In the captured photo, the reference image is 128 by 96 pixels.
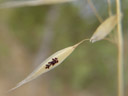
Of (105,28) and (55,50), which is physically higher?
(55,50)

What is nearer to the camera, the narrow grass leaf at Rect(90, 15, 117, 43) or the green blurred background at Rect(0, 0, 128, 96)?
the narrow grass leaf at Rect(90, 15, 117, 43)

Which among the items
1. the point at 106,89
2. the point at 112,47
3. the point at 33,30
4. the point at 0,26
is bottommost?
the point at 106,89

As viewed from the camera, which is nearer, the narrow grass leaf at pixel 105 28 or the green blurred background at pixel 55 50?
the narrow grass leaf at pixel 105 28

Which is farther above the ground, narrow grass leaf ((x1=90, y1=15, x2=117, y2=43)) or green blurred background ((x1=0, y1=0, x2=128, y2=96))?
green blurred background ((x1=0, y1=0, x2=128, y2=96))

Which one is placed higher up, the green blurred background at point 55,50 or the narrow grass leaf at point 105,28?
the green blurred background at point 55,50

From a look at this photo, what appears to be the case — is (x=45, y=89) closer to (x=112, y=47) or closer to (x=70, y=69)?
(x=70, y=69)

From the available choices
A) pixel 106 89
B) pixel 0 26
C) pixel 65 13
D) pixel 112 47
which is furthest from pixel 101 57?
pixel 0 26

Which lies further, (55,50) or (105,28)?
(55,50)

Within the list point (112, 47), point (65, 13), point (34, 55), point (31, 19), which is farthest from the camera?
point (34, 55)
